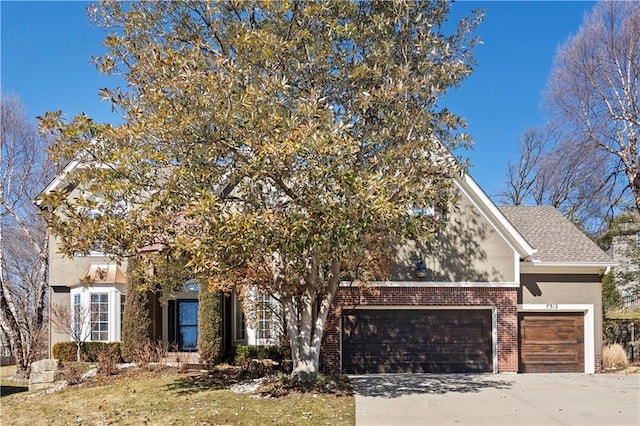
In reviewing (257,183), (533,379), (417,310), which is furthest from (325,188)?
(533,379)

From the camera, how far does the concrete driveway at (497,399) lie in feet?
Result: 32.1

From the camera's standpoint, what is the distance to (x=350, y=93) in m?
11.2

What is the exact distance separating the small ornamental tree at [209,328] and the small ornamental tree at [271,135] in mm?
3526

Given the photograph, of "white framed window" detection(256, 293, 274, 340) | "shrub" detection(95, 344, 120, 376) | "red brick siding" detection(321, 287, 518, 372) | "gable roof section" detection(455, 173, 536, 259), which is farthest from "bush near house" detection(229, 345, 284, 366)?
"gable roof section" detection(455, 173, 536, 259)

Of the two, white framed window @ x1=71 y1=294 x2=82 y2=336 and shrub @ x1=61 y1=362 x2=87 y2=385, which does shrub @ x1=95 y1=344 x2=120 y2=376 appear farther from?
white framed window @ x1=71 y1=294 x2=82 y2=336

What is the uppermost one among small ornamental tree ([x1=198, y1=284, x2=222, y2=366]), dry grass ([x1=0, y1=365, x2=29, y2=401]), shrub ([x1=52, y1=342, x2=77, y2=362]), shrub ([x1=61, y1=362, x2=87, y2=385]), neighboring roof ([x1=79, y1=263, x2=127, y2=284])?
neighboring roof ([x1=79, y1=263, x2=127, y2=284])

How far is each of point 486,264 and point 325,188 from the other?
7.94 meters

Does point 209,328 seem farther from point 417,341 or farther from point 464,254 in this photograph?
point 464,254

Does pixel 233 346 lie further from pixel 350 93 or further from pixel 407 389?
pixel 350 93

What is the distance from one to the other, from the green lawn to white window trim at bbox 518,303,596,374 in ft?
24.3

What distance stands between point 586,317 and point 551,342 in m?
1.26

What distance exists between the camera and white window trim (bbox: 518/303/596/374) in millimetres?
16203

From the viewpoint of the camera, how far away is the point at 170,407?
35.5 ft

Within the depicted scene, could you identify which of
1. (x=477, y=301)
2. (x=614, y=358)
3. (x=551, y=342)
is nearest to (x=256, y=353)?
(x=477, y=301)
